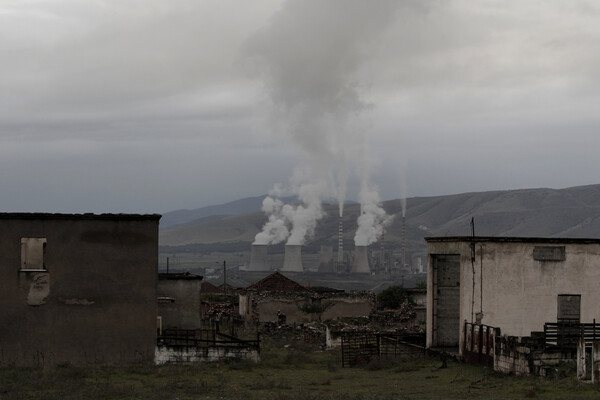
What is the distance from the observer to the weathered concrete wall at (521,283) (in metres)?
30.4

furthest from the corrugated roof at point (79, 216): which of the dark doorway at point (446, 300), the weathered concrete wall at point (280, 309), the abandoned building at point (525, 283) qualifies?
the weathered concrete wall at point (280, 309)

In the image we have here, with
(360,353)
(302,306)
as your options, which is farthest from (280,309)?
(360,353)

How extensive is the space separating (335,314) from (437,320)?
908 inches

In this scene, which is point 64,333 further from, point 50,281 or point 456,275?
point 456,275

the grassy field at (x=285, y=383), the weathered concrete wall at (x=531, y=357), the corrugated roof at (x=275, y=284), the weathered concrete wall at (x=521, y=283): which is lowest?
the grassy field at (x=285, y=383)

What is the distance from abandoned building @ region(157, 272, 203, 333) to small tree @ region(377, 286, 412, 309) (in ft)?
91.0

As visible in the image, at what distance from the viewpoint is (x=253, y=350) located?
31062mm

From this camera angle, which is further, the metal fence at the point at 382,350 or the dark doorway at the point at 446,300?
the dark doorway at the point at 446,300

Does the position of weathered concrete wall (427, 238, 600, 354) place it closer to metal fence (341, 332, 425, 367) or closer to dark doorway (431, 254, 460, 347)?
dark doorway (431, 254, 460, 347)

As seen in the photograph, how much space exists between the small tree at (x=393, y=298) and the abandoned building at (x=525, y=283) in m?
32.9

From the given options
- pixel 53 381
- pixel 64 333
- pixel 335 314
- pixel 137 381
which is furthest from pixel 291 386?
pixel 335 314

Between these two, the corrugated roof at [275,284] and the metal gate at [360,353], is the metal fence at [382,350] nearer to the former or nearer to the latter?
the metal gate at [360,353]

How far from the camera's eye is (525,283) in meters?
30.6

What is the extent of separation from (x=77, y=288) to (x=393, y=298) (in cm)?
3793
